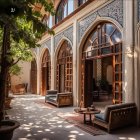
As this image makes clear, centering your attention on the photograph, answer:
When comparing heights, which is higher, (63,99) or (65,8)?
(65,8)

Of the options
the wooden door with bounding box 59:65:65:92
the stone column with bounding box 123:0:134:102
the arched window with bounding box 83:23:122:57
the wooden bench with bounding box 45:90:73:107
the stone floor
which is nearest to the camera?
the stone floor

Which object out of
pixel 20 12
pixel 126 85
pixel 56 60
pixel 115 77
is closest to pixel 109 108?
pixel 126 85

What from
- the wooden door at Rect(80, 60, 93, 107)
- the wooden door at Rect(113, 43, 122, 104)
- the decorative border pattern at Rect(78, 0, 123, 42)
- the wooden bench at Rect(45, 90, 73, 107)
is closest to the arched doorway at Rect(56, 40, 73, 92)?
the wooden bench at Rect(45, 90, 73, 107)

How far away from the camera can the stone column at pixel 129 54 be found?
5.63 meters

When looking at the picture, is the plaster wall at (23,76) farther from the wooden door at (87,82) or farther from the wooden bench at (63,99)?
the wooden door at (87,82)

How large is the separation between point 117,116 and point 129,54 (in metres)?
1.67

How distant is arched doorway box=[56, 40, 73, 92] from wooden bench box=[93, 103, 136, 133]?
4.47 metres

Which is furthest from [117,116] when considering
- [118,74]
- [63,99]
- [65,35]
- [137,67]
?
[65,35]

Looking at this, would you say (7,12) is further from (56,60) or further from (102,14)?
(56,60)

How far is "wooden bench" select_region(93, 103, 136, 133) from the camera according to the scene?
500cm

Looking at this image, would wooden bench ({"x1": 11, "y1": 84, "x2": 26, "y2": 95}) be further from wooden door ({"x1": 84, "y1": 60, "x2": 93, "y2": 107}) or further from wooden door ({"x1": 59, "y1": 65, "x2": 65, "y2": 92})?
wooden door ({"x1": 84, "y1": 60, "x2": 93, "y2": 107})

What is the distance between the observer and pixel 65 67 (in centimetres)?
1059

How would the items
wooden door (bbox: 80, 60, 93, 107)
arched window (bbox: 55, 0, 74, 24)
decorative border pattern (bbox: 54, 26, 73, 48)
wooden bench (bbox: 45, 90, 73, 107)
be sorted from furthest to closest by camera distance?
arched window (bbox: 55, 0, 74, 24), decorative border pattern (bbox: 54, 26, 73, 48), wooden bench (bbox: 45, 90, 73, 107), wooden door (bbox: 80, 60, 93, 107)

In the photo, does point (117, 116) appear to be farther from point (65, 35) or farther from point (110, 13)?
point (65, 35)
